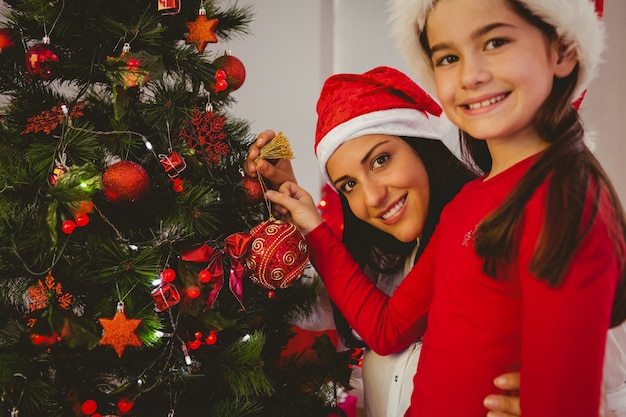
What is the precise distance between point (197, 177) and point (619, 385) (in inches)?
34.6

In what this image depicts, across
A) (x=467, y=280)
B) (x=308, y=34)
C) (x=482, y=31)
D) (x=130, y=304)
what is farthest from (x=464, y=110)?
(x=308, y=34)

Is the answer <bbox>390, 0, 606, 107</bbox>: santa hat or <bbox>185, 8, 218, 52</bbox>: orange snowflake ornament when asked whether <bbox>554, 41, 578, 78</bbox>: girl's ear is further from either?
<bbox>185, 8, 218, 52</bbox>: orange snowflake ornament

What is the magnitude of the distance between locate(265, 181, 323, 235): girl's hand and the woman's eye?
53 cm

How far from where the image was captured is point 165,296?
33.0 inches

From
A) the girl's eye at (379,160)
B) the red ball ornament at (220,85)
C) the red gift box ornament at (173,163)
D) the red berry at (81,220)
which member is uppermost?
the red ball ornament at (220,85)

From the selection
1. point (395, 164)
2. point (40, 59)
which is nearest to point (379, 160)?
point (395, 164)

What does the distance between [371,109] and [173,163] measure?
0.45m

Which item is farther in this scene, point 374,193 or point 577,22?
point 374,193

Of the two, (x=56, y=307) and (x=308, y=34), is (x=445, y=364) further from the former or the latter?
(x=308, y=34)

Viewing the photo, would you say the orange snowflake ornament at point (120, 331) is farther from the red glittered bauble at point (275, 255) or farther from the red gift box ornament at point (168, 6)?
the red gift box ornament at point (168, 6)

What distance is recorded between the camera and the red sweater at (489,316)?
1.85 ft

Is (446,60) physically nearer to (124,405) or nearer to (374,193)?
(374,193)

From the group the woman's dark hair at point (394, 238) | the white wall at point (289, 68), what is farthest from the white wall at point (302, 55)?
the woman's dark hair at point (394, 238)

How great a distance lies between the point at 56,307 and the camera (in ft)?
2.66
